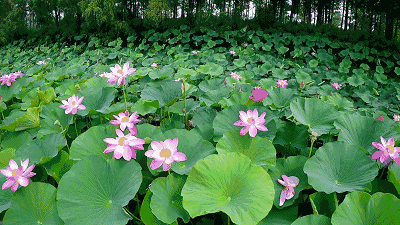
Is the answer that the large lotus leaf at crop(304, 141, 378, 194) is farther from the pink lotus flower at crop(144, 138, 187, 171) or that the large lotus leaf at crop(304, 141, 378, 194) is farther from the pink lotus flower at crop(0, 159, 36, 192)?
the pink lotus flower at crop(0, 159, 36, 192)

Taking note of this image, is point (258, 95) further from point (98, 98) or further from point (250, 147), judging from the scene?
point (98, 98)

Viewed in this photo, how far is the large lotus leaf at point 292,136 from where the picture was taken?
0.96 meters

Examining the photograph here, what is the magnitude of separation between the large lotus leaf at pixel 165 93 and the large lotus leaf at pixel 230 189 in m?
0.60

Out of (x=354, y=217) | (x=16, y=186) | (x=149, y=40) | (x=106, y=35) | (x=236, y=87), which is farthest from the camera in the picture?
(x=106, y=35)

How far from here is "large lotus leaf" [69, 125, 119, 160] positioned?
815 millimetres

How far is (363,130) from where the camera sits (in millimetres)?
889

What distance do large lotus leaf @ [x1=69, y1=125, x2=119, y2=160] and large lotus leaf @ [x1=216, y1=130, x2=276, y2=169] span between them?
16.2 inches

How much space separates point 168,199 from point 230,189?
0.60ft

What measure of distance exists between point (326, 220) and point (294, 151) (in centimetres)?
45

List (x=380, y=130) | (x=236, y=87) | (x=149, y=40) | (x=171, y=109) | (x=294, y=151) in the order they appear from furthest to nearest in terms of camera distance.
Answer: (x=149, y=40) → (x=236, y=87) → (x=171, y=109) → (x=294, y=151) → (x=380, y=130)

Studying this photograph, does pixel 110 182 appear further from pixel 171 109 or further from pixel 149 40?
pixel 149 40

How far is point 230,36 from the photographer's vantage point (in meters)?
6.33

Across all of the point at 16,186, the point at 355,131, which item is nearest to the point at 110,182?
the point at 16,186

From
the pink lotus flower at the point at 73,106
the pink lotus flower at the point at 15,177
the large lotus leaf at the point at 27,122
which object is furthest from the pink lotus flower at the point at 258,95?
the large lotus leaf at the point at 27,122
